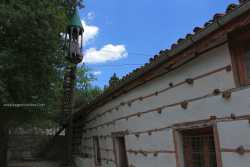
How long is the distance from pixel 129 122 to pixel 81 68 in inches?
916

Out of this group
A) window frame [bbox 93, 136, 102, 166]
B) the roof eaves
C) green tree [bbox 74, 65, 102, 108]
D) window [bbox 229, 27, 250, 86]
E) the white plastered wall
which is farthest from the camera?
green tree [bbox 74, 65, 102, 108]

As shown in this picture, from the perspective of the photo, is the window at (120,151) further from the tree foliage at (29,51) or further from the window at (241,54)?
the window at (241,54)

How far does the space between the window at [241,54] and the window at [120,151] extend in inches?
202

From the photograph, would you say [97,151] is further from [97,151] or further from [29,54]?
[29,54]

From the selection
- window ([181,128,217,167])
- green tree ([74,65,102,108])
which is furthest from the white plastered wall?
green tree ([74,65,102,108])

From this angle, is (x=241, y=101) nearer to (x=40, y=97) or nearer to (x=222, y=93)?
(x=222, y=93)

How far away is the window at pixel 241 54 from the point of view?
4070 mm

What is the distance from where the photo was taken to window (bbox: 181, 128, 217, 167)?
494 centimetres

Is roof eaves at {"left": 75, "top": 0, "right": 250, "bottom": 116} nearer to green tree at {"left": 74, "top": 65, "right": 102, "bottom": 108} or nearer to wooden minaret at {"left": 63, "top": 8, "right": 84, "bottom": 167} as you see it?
wooden minaret at {"left": 63, "top": 8, "right": 84, "bottom": 167}

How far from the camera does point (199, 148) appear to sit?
5219 millimetres

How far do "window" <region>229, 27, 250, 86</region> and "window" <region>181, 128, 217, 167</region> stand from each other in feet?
3.56

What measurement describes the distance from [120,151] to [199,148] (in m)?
4.12

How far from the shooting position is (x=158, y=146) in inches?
248

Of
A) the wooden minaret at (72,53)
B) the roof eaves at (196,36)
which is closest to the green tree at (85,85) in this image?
the wooden minaret at (72,53)
